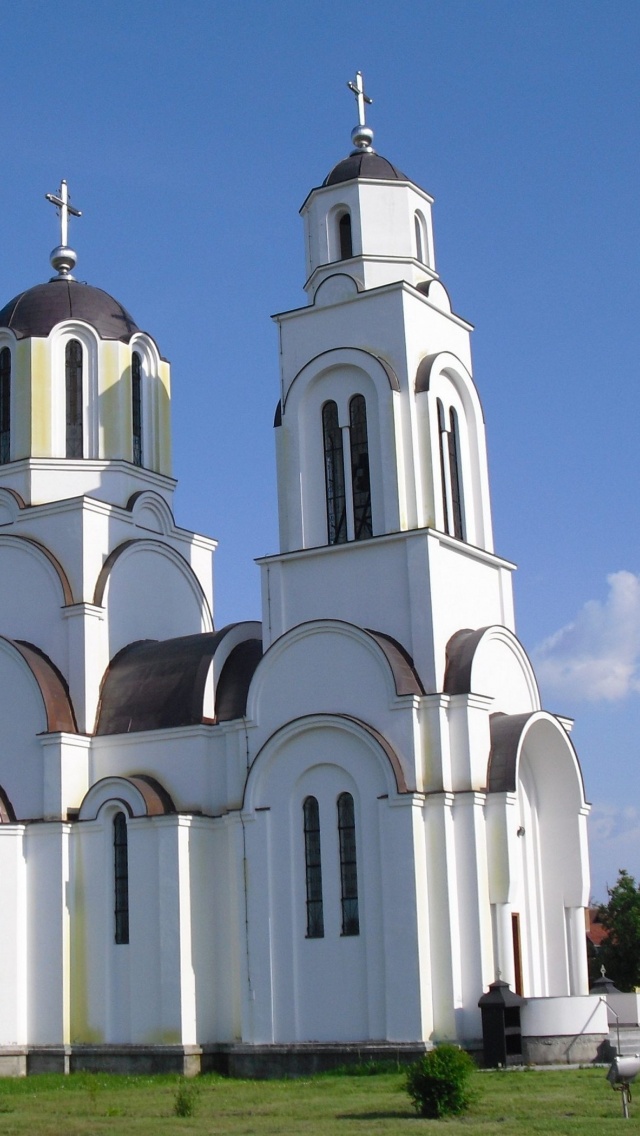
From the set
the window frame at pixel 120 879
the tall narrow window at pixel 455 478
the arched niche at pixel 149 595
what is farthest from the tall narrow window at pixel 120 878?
the tall narrow window at pixel 455 478

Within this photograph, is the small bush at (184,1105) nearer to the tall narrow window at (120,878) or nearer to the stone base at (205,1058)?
the stone base at (205,1058)

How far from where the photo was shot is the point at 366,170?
24.4 meters

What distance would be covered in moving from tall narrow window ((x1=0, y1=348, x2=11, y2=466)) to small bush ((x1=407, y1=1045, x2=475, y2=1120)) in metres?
15.8

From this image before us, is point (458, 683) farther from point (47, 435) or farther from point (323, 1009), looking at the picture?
point (47, 435)

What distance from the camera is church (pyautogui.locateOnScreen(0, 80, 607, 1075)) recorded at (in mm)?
20312

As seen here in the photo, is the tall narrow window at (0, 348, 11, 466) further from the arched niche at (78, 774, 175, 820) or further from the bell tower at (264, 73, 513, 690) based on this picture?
the arched niche at (78, 774, 175, 820)

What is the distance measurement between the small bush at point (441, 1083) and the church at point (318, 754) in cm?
513

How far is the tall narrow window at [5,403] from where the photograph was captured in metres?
27.0

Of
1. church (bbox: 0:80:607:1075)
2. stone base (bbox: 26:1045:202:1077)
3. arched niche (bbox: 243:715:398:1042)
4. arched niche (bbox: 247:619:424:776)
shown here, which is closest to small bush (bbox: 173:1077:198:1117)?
church (bbox: 0:80:607:1075)

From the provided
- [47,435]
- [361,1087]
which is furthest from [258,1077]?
[47,435]

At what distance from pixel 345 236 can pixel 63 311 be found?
5.76 metres

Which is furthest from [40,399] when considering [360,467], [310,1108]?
[310,1108]

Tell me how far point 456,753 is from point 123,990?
634 centimetres

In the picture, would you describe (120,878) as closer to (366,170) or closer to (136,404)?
(136,404)
